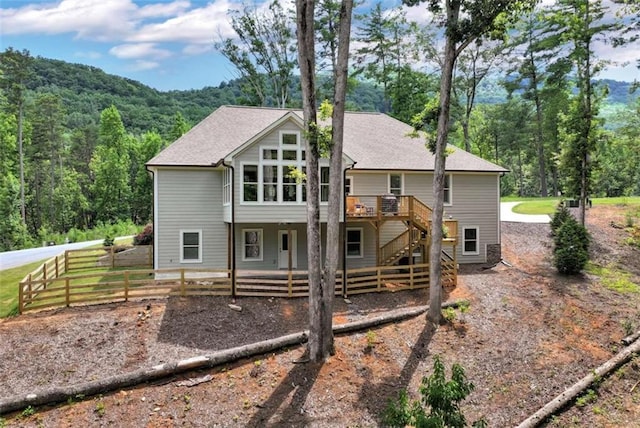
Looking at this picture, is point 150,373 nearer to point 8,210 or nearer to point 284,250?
point 284,250

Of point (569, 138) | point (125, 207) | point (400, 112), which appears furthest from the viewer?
point (125, 207)

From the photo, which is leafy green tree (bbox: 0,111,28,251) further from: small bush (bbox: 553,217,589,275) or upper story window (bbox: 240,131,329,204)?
small bush (bbox: 553,217,589,275)

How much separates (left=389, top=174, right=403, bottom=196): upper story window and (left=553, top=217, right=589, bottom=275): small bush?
6.76 metres

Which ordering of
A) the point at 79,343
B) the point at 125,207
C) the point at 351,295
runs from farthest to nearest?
the point at 125,207
the point at 351,295
the point at 79,343

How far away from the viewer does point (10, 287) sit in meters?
15.9

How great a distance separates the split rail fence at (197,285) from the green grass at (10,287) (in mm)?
583

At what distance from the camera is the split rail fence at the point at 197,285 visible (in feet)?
41.5

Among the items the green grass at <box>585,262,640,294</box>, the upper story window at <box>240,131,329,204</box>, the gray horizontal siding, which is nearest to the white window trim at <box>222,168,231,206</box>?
the gray horizontal siding

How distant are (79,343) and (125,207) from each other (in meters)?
36.8

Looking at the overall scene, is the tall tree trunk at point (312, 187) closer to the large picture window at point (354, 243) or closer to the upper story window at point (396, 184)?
the large picture window at point (354, 243)

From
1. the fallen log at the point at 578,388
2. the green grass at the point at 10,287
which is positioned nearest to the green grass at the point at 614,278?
the fallen log at the point at 578,388

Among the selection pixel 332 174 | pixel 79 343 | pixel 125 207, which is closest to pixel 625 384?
pixel 332 174

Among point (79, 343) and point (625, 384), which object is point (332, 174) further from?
point (625, 384)

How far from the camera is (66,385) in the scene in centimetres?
846
